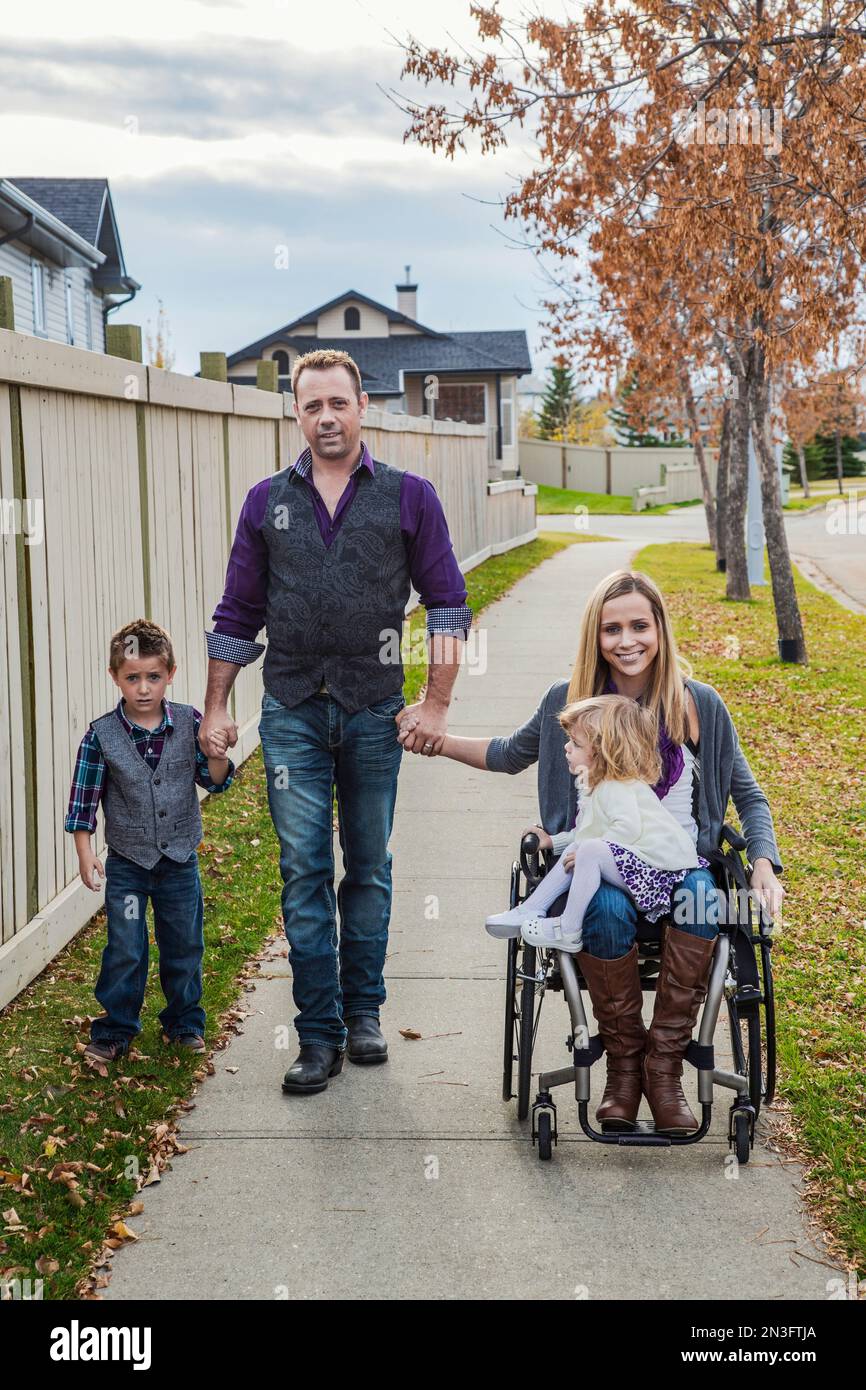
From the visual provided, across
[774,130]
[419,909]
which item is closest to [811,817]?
[419,909]

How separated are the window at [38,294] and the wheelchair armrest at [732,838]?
2078 cm

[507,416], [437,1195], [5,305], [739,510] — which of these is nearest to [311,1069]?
[437,1195]

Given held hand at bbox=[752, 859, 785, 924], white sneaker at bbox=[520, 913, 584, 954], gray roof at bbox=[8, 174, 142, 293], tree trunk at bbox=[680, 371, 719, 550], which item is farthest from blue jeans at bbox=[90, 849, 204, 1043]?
gray roof at bbox=[8, 174, 142, 293]

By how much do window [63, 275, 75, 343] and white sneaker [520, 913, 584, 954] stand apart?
22.4 metres

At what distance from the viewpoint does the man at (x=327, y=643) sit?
174 inches

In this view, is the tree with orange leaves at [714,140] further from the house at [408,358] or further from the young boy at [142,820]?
the house at [408,358]

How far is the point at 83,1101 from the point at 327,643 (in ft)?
5.05

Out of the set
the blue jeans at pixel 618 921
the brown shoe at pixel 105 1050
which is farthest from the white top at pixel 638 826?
the brown shoe at pixel 105 1050

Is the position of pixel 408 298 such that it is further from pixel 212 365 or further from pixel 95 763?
pixel 95 763

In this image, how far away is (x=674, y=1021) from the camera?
404cm

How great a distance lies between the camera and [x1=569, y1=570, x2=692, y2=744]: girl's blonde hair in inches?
169

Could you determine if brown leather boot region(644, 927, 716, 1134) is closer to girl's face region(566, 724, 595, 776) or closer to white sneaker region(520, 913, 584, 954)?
white sneaker region(520, 913, 584, 954)
